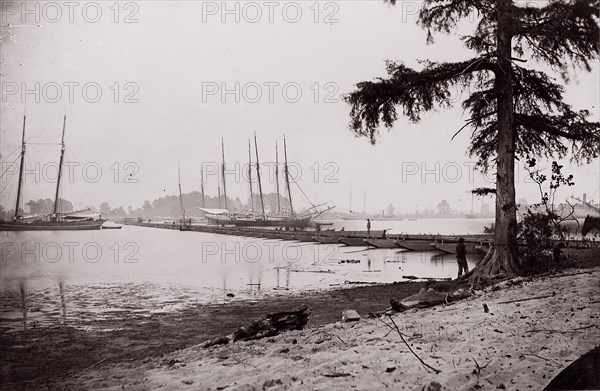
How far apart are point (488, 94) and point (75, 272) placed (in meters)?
23.7

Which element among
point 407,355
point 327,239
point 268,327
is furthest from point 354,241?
point 407,355

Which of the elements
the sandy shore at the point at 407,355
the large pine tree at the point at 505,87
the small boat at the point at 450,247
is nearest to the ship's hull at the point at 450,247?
the small boat at the point at 450,247

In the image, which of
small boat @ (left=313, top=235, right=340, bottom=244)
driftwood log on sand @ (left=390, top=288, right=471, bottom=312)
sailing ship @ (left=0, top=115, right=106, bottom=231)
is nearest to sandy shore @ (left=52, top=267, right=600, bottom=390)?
driftwood log on sand @ (left=390, top=288, right=471, bottom=312)

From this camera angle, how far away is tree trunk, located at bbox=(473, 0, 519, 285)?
11.0m

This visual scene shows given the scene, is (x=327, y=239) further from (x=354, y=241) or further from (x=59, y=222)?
(x=59, y=222)

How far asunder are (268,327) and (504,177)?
802 centimetres

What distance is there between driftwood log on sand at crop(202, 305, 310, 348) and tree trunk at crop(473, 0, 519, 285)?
6.05 meters

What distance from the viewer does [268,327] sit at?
6664 millimetres

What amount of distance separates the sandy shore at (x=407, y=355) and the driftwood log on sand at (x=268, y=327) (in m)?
0.33

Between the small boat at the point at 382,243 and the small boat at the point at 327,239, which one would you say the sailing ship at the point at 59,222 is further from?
the small boat at the point at 382,243

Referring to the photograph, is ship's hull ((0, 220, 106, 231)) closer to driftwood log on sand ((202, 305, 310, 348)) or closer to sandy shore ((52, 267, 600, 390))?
driftwood log on sand ((202, 305, 310, 348))

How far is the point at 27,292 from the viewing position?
53.5 ft

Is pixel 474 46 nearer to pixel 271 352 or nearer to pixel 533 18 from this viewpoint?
pixel 533 18

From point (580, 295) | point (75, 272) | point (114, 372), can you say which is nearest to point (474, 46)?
point (580, 295)
